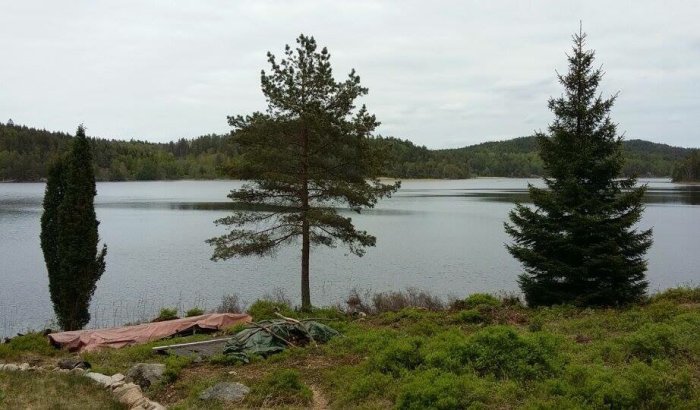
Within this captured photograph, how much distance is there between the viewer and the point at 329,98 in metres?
16.9

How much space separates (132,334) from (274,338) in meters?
4.81

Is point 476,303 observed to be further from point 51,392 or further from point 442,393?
point 51,392

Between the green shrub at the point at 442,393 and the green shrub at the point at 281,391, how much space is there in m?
1.47

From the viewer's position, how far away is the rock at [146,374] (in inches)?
325

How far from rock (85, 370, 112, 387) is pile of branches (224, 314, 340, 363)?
194 centimetres

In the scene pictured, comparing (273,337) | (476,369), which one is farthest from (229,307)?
(476,369)

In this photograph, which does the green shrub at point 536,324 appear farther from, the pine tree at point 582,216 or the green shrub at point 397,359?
the green shrub at point 397,359

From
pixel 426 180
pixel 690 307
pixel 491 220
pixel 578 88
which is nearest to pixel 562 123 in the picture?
pixel 578 88

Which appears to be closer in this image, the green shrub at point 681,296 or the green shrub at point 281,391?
the green shrub at point 281,391

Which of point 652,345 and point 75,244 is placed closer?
point 652,345

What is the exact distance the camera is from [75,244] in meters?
16.2

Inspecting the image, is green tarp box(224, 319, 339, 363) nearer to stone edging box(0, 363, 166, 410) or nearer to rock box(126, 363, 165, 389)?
rock box(126, 363, 165, 389)

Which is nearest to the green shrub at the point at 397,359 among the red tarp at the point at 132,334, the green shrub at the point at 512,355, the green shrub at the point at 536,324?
the green shrub at the point at 512,355

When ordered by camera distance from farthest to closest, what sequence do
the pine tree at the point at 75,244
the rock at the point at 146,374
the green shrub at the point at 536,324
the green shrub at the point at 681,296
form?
the pine tree at the point at 75,244 < the green shrub at the point at 681,296 < the green shrub at the point at 536,324 < the rock at the point at 146,374
